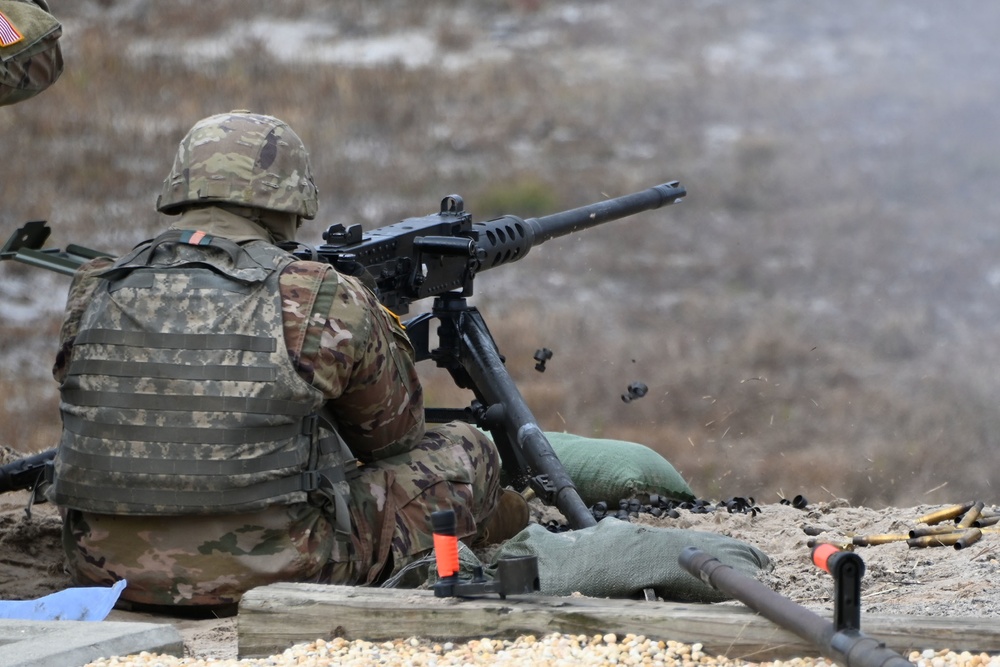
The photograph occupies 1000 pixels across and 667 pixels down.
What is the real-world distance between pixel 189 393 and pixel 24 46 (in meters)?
1.33

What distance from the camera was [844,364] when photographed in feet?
34.4

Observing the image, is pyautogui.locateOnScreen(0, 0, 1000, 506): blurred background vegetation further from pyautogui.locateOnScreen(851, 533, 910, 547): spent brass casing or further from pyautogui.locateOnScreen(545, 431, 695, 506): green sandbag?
pyautogui.locateOnScreen(851, 533, 910, 547): spent brass casing

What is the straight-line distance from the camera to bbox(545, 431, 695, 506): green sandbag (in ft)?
18.4

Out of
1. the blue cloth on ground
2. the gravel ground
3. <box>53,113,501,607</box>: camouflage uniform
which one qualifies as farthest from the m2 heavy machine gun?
the blue cloth on ground

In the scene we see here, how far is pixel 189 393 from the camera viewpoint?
12.1 feet

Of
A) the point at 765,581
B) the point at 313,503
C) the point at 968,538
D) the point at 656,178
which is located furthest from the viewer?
the point at 656,178

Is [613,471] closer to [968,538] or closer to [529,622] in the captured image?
[968,538]

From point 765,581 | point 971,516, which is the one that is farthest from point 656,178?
point 765,581

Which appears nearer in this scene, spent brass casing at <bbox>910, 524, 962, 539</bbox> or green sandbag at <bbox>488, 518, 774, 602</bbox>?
green sandbag at <bbox>488, 518, 774, 602</bbox>

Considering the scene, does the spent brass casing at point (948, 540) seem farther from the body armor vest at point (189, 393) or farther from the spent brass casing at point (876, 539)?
the body armor vest at point (189, 393)

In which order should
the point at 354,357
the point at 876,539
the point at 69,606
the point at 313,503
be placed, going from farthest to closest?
the point at 876,539, the point at 313,503, the point at 354,357, the point at 69,606

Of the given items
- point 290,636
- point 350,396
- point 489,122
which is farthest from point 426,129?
point 290,636

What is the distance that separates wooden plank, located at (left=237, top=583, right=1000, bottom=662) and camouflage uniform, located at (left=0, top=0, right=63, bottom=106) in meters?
2.01

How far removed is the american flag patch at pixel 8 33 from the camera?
415 cm
